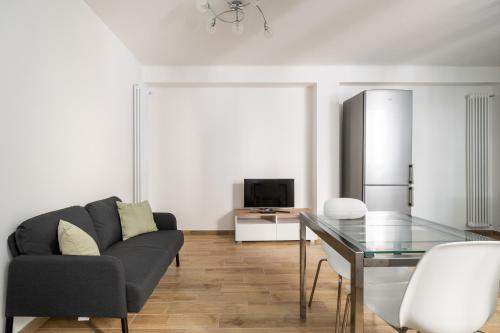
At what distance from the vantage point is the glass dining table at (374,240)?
1.28m

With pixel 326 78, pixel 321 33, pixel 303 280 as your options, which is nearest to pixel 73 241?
pixel 303 280

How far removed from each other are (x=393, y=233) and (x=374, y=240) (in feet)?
0.83

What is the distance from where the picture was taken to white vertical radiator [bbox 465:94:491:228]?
481cm

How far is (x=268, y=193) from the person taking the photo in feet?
15.6

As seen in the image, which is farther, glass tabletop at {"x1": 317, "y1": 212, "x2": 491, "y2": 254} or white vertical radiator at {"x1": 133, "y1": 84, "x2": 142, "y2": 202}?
white vertical radiator at {"x1": 133, "y1": 84, "x2": 142, "y2": 202}

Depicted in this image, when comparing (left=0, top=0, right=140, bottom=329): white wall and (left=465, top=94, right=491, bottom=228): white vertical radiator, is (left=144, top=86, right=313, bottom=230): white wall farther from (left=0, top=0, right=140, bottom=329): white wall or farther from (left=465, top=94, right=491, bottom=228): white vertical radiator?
(left=465, top=94, right=491, bottom=228): white vertical radiator

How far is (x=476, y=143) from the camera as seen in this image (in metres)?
4.85

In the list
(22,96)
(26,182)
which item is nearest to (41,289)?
(26,182)

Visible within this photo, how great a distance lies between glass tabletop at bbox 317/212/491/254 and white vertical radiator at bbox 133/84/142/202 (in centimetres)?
311

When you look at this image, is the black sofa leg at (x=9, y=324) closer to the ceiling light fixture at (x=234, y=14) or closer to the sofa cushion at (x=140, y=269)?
the sofa cushion at (x=140, y=269)

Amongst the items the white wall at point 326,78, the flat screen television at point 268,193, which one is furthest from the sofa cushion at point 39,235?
the white wall at point 326,78

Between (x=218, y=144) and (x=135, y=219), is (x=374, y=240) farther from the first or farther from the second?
(x=218, y=144)

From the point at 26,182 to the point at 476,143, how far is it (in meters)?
6.19

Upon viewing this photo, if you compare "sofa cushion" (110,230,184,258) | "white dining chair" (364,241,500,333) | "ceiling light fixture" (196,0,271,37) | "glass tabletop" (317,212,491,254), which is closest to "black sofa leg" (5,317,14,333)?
"sofa cushion" (110,230,184,258)
